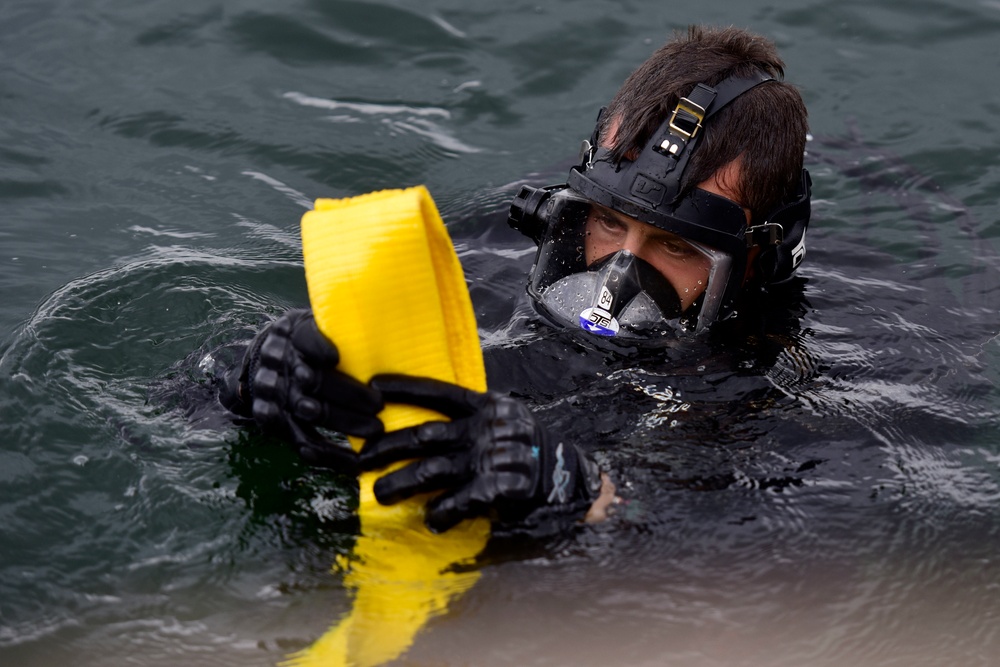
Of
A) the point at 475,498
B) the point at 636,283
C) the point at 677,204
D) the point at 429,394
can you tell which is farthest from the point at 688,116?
the point at 475,498

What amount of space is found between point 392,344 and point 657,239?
139cm

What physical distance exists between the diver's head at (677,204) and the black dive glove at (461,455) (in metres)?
1.08

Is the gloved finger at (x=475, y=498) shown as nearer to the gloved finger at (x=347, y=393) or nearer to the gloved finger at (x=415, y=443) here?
the gloved finger at (x=415, y=443)

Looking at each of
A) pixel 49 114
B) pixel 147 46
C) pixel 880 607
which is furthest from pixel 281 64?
pixel 880 607

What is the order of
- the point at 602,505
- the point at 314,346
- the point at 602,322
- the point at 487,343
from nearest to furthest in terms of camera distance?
the point at 314,346 < the point at 602,505 < the point at 602,322 < the point at 487,343

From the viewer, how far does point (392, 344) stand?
7.80ft

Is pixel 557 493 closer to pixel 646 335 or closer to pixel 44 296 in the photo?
pixel 646 335

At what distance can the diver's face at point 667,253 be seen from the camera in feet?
11.3

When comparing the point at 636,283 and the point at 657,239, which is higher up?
the point at 657,239

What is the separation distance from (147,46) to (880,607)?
5.18 metres

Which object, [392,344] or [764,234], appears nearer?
[392,344]

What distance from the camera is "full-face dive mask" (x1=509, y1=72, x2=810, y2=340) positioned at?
335cm

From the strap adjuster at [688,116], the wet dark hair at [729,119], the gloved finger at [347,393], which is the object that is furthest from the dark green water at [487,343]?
the strap adjuster at [688,116]

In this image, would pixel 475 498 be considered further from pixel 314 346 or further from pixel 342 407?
pixel 314 346
